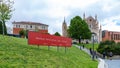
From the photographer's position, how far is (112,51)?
9562 centimetres

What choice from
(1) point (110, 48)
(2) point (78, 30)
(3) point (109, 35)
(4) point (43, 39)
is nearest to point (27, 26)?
(2) point (78, 30)

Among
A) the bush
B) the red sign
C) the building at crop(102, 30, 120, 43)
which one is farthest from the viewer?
the building at crop(102, 30, 120, 43)

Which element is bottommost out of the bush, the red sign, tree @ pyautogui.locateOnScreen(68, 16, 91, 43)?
the bush

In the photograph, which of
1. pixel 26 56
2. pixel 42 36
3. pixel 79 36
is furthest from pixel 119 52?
pixel 26 56

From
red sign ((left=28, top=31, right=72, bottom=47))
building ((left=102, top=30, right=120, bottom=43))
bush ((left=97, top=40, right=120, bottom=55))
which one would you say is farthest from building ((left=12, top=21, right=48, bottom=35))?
red sign ((left=28, top=31, right=72, bottom=47))

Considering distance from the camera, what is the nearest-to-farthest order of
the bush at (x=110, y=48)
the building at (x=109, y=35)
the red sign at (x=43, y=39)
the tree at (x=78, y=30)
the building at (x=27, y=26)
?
the red sign at (x=43, y=39), the bush at (x=110, y=48), the tree at (x=78, y=30), the building at (x=27, y=26), the building at (x=109, y=35)

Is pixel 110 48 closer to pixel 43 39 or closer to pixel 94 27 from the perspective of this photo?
pixel 94 27

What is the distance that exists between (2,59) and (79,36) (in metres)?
93.2

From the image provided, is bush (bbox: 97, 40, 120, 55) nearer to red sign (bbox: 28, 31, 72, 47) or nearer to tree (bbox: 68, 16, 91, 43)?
tree (bbox: 68, 16, 91, 43)

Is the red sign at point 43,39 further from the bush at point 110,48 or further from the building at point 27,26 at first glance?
the building at point 27,26

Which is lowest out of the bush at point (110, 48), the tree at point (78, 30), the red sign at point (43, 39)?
the bush at point (110, 48)

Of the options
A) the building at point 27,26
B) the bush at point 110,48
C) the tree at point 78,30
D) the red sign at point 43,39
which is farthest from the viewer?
the building at point 27,26

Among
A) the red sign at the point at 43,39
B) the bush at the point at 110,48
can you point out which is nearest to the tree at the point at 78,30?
the bush at the point at 110,48

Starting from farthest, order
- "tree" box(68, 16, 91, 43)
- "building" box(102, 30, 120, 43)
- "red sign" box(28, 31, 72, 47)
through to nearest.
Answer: "building" box(102, 30, 120, 43)
"tree" box(68, 16, 91, 43)
"red sign" box(28, 31, 72, 47)
